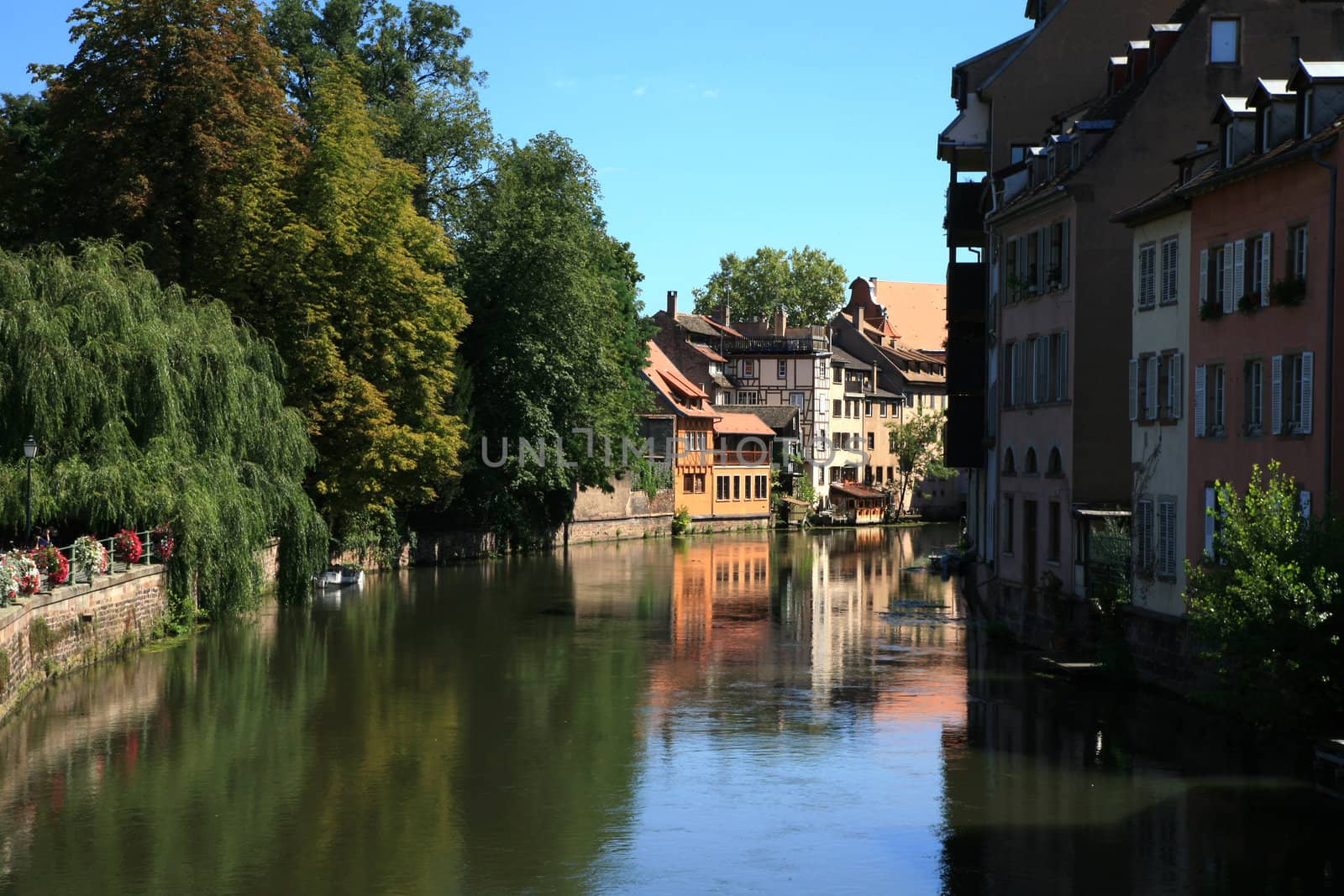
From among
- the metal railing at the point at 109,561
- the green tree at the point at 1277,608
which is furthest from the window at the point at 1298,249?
the metal railing at the point at 109,561

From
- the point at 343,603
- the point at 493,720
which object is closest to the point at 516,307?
the point at 343,603

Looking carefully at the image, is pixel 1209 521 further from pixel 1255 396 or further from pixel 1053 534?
pixel 1053 534

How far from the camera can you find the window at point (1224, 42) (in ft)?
104

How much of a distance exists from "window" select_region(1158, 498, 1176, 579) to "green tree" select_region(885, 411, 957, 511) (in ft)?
249

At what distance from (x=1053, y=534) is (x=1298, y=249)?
11.3m

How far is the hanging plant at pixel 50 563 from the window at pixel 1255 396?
59.9 feet

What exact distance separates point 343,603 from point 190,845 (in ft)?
84.3

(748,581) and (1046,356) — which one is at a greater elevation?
(1046,356)

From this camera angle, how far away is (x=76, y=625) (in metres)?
27.3

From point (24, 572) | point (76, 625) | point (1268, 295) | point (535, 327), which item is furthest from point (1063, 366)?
point (535, 327)

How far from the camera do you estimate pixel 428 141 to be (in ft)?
181

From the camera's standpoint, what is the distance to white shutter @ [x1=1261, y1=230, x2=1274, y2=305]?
79.5ft

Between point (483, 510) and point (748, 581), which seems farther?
point (483, 510)

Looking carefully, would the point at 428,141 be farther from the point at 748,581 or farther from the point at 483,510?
the point at 748,581
